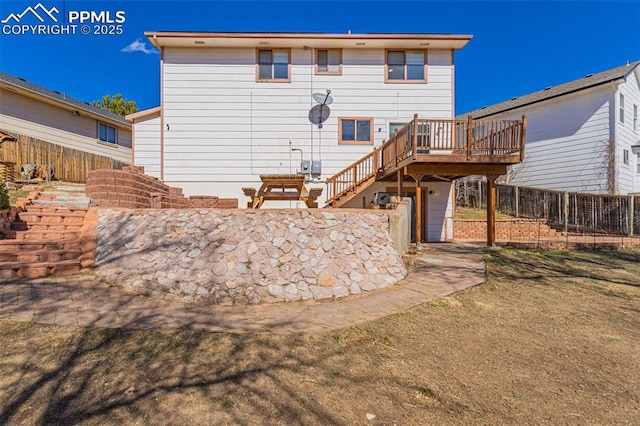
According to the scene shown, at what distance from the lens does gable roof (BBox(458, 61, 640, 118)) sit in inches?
566

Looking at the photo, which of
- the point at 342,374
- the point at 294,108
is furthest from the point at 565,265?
the point at 294,108

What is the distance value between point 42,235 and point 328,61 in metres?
10.2

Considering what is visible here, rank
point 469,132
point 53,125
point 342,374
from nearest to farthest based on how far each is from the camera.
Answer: point 342,374 → point 469,132 → point 53,125

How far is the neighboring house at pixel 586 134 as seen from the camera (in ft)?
46.0

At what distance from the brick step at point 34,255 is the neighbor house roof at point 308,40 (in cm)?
880

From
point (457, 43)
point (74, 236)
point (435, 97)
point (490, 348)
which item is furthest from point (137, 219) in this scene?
point (457, 43)

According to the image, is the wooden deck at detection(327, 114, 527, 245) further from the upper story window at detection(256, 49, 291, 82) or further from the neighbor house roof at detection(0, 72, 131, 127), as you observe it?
the neighbor house roof at detection(0, 72, 131, 127)

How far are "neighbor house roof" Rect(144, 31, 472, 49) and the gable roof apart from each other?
11.1 ft

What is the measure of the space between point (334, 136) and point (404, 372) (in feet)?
32.0

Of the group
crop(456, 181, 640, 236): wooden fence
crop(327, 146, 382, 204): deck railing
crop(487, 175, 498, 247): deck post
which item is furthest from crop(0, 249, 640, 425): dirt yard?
crop(456, 181, 640, 236): wooden fence

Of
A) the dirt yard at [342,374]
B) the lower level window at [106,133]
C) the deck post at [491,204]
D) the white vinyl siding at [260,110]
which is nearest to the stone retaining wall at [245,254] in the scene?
the dirt yard at [342,374]

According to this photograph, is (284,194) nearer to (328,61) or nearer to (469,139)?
(469,139)

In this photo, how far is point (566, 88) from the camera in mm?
15891

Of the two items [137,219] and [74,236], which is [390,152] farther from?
[74,236]
